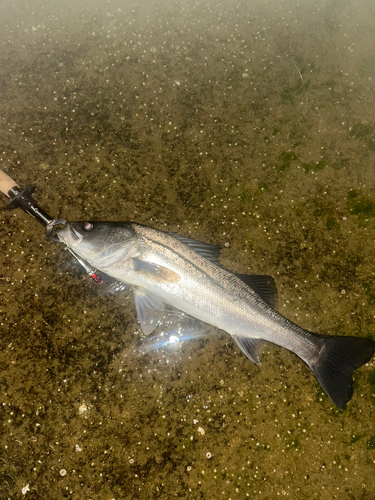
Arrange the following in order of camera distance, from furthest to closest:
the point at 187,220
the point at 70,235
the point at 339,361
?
the point at 187,220, the point at 339,361, the point at 70,235

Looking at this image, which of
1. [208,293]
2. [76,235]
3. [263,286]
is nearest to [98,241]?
[76,235]

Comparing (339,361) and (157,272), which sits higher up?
(157,272)

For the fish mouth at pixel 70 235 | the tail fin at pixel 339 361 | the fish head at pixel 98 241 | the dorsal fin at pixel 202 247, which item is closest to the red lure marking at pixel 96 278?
the fish head at pixel 98 241

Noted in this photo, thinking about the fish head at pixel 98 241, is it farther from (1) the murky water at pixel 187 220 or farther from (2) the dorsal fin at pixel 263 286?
(2) the dorsal fin at pixel 263 286

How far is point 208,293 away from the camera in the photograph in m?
2.27

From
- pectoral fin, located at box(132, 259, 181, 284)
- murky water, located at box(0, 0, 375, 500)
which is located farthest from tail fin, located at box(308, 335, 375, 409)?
pectoral fin, located at box(132, 259, 181, 284)

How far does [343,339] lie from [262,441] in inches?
45.3

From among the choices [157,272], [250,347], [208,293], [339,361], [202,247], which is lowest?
[339,361]

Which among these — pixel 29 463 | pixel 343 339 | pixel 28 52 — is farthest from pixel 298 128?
pixel 29 463

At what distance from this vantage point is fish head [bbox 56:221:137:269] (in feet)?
7.35

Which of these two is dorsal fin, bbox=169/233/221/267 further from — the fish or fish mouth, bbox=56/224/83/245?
fish mouth, bbox=56/224/83/245

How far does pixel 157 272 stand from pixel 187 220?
69 cm

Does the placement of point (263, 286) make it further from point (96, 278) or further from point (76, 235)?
point (76, 235)

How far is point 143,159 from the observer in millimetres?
2766
